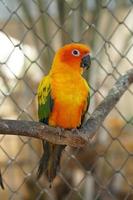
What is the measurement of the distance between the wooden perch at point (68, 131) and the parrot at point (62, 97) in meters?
0.05

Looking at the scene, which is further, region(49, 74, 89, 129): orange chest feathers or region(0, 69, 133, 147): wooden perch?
region(49, 74, 89, 129): orange chest feathers

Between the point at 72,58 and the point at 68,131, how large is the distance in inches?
6.6

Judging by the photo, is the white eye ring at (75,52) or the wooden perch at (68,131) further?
the white eye ring at (75,52)

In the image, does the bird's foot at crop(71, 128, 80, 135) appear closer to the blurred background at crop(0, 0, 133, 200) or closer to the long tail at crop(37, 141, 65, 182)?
the long tail at crop(37, 141, 65, 182)

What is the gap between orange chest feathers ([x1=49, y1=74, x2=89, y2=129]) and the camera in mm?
877

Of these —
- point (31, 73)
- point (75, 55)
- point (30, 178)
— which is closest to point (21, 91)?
point (31, 73)

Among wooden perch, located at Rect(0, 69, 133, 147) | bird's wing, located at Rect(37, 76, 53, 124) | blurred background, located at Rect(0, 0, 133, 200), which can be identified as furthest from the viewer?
blurred background, located at Rect(0, 0, 133, 200)

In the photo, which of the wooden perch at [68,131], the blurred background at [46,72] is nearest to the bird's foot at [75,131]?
the wooden perch at [68,131]

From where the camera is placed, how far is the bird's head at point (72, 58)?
0.92m

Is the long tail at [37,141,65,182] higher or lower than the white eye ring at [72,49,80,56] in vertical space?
lower

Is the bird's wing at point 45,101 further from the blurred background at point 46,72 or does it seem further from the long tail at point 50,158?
the blurred background at point 46,72

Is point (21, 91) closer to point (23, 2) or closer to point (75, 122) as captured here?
point (23, 2)

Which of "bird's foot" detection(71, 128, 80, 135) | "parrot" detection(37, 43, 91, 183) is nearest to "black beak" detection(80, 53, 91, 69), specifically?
"parrot" detection(37, 43, 91, 183)

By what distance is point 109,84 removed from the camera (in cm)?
131
